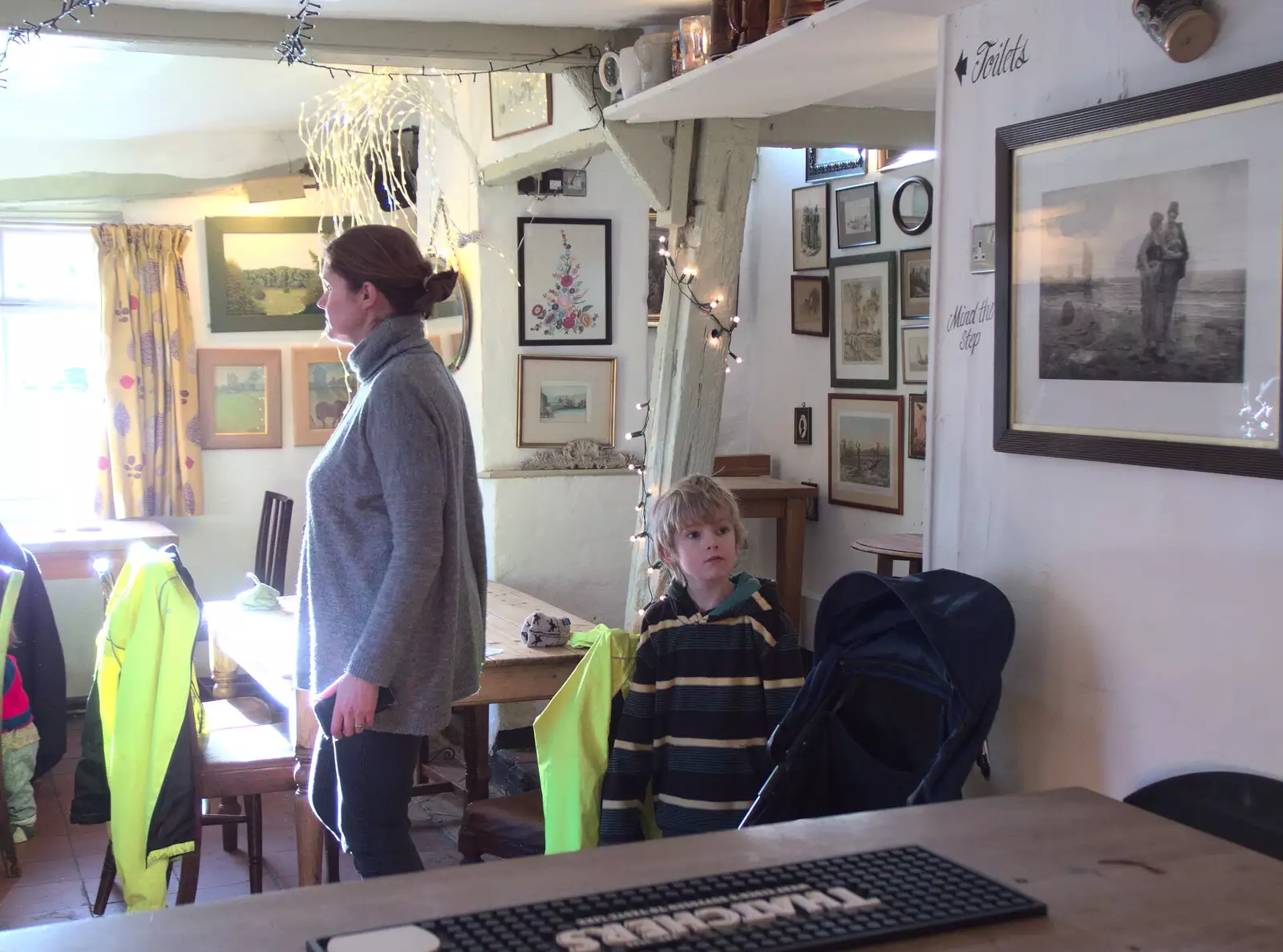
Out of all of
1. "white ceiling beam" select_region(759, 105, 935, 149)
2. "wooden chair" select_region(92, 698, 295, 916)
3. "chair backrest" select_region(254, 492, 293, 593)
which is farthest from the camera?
"chair backrest" select_region(254, 492, 293, 593)

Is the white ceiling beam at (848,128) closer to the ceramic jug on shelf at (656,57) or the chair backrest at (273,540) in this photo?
the ceramic jug on shelf at (656,57)

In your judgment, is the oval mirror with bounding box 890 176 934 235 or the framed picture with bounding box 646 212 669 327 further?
the framed picture with bounding box 646 212 669 327

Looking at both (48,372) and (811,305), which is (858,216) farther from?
(48,372)

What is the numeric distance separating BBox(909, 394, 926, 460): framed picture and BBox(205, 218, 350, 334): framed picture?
2.49 m

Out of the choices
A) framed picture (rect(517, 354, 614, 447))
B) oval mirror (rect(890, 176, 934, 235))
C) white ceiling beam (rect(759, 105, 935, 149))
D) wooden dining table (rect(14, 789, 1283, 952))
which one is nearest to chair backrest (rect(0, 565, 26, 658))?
framed picture (rect(517, 354, 614, 447))

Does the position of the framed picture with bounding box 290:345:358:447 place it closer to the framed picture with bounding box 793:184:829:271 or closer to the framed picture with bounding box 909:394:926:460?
the framed picture with bounding box 793:184:829:271

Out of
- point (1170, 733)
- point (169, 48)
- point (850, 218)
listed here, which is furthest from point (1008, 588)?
point (850, 218)

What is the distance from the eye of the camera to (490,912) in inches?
51.6

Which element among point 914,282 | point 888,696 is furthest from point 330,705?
point 914,282

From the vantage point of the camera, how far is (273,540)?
539 cm

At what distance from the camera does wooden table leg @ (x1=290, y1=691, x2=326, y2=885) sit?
10.4ft

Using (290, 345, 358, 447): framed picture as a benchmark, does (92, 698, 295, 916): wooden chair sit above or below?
below

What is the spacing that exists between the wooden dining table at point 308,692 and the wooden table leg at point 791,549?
6.10ft

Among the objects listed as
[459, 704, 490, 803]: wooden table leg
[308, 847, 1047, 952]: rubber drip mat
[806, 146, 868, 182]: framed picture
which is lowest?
[459, 704, 490, 803]: wooden table leg
